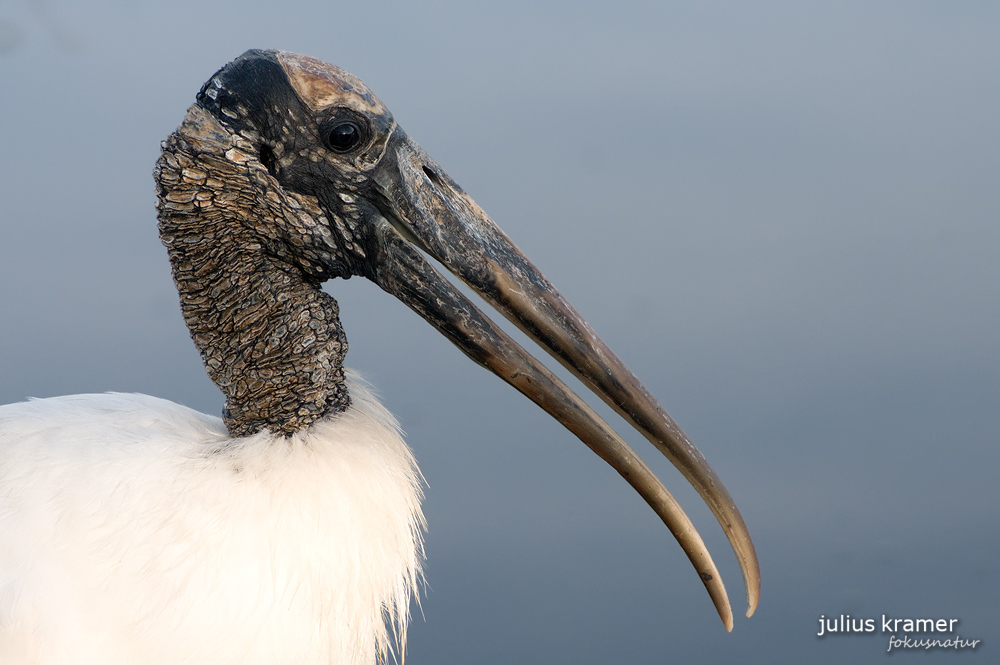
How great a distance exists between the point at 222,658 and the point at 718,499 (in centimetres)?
138

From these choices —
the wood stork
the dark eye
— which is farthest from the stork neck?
the dark eye

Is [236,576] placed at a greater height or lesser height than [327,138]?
lesser

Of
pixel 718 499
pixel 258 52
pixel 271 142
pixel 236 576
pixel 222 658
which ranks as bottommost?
pixel 222 658

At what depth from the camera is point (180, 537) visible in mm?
2490

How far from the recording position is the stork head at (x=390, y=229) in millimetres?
2482

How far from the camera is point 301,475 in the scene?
2.59m

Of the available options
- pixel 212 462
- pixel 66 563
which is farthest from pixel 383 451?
pixel 66 563

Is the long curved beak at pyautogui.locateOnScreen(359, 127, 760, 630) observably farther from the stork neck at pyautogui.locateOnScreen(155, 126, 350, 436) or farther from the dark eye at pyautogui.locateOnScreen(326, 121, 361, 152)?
the stork neck at pyautogui.locateOnScreen(155, 126, 350, 436)

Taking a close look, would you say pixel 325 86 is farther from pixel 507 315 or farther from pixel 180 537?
pixel 180 537

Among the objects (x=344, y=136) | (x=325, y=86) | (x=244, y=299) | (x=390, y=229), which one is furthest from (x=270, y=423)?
(x=325, y=86)

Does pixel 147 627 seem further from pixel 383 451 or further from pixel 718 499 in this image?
pixel 718 499

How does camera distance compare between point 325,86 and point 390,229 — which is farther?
point 390,229

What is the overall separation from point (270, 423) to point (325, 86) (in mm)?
910

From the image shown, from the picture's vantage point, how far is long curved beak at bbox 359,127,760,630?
256cm
